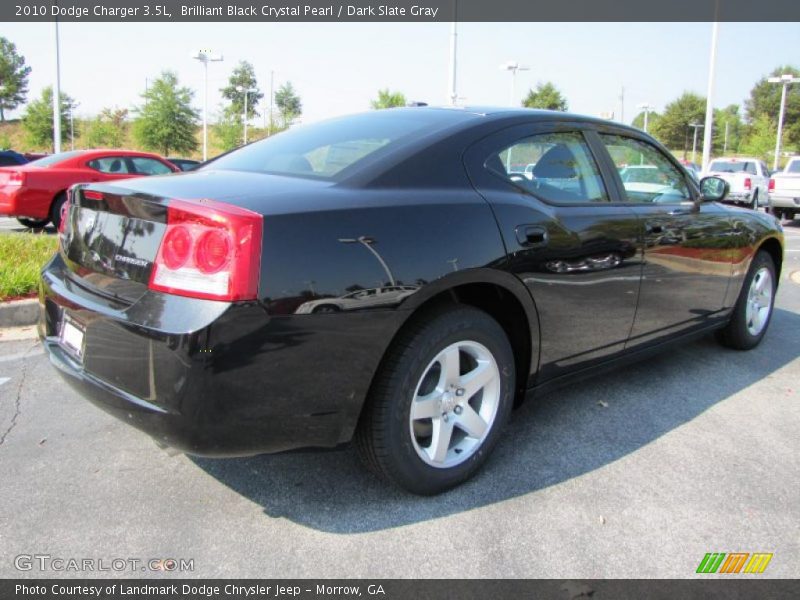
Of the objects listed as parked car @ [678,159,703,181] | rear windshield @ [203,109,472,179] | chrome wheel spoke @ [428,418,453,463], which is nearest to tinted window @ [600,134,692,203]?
parked car @ [678,159,703,181]

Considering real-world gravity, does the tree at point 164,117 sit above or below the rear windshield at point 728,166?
above

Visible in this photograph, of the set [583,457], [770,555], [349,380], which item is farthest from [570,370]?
[349,380]

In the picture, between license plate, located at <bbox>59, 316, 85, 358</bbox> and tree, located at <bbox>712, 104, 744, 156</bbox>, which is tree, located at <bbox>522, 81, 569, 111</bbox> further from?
license plate, located at <bbox>59, 316, 85, 358</bbox>

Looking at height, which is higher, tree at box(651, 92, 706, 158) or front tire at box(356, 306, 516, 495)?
tree at box(651, 92, 706, 158)

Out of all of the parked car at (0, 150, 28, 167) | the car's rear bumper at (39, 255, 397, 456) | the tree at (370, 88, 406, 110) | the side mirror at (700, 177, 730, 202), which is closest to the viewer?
the car's rear bumper at (39, 255, 397, 456)

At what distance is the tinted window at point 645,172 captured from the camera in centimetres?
351

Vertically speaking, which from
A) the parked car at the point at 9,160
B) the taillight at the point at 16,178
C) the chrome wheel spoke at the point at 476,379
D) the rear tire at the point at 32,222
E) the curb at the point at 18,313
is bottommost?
the curb at the point at 18,313

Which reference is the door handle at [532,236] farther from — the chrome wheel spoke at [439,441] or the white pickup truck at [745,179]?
the white pickup truck at [745,179]

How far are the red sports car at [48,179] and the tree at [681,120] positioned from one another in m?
69.7

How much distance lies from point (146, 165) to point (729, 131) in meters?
93.0

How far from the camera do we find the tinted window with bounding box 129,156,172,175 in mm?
11953

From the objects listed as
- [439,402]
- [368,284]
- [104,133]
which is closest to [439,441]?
[439,402]

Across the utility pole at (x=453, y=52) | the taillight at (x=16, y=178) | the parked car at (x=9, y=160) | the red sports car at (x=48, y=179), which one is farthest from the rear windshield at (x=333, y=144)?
the parked car at (x=9, y=160)

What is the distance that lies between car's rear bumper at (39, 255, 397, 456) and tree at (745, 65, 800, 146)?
7303 centimetres
